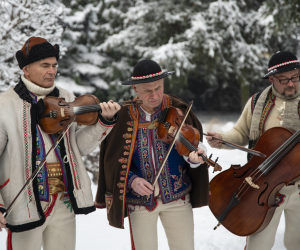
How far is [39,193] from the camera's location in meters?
2.03

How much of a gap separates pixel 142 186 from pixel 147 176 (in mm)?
168

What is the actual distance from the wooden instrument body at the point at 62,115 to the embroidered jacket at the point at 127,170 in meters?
0.32

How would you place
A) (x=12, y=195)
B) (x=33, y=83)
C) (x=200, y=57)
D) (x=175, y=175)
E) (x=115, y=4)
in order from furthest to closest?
(x=115, y=4), (x=200, y=57), (x=175, y=175), (x=33, y=83), (x=12, y=195)

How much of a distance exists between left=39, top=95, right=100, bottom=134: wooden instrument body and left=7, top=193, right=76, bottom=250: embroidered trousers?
466mm

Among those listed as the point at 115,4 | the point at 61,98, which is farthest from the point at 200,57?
the point at 61,98

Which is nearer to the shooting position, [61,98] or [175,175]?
[61,98]

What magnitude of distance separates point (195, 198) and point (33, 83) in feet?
4.33

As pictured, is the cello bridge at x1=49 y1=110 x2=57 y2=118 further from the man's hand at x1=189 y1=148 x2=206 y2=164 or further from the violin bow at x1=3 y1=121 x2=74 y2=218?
the man's hand at x1=189 y1=148 x2=206 y2=164

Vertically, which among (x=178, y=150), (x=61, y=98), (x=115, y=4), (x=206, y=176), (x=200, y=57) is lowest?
(x=206, y=176)

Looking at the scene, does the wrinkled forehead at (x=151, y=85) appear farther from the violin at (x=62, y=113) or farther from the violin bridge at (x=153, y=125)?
the violin at (x=62, y=113)

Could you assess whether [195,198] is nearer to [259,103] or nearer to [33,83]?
[259,103]

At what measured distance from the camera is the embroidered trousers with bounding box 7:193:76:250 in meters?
2.00

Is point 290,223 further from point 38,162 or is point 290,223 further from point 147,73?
point 38,162

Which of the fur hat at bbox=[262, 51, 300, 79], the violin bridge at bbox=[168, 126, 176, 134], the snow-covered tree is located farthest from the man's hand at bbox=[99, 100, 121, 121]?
the snow-covered tree
